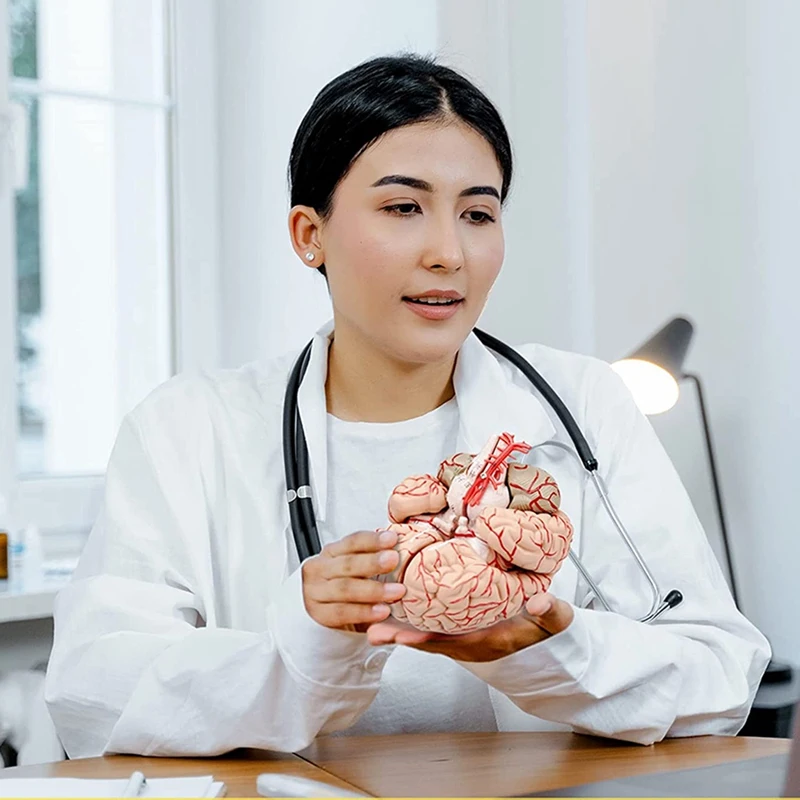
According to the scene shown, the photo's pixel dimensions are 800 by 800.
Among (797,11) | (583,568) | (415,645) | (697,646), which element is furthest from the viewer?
(797,11)

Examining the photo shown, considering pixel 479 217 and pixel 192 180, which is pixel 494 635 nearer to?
pixel 479 217

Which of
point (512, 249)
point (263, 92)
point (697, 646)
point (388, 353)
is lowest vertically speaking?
point (697, 646)

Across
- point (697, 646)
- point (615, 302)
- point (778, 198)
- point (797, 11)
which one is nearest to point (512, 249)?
point (615, 302)

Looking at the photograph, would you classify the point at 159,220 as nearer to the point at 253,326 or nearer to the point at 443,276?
the point at 253,326

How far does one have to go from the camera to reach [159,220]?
7.82ft

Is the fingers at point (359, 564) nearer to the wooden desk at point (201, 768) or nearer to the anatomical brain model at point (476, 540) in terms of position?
the anatomical brain model at point (476, 540)

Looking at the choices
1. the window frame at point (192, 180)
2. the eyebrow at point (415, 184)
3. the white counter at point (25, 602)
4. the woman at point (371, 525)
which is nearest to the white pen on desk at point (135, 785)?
the woman at point (371, 525)

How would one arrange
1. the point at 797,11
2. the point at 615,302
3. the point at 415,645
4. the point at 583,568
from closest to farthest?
the point at 415,645 < the point at 583,568 < the point at 797,11 < the point at 615,302

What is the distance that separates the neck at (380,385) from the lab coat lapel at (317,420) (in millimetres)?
31

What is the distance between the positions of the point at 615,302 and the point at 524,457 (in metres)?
0.84

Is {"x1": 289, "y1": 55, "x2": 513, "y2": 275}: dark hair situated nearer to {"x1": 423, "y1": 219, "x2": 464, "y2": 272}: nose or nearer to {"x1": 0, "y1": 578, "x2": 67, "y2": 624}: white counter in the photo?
{"x1": 423, "y1": 219, "x2": 464, "y2": 272}: nose


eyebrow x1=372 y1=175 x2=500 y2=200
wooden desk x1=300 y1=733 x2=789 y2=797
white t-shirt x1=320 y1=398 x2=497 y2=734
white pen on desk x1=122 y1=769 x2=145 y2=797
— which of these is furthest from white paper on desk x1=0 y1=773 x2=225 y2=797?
eyebrow x1=372 y1=175 x2=500 y2=200

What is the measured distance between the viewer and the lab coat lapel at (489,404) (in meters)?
1.34

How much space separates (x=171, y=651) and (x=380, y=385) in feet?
1.43
